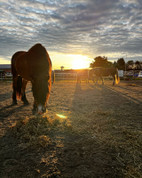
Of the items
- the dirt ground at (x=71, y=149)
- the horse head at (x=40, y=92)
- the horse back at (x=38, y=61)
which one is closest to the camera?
the dirt ground at (x=71, y=149)

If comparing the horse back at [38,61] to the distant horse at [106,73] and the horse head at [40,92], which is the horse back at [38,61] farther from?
the distant horse at [106,73]

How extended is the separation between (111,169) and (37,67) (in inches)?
125

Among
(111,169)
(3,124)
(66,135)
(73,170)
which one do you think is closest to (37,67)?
(3,124)

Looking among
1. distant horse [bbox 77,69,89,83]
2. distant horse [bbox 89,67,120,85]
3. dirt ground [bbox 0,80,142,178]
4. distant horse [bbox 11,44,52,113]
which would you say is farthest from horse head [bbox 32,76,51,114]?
distant horse [bbox 77,69,89,83]

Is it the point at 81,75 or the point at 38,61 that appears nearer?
the point at 38,61

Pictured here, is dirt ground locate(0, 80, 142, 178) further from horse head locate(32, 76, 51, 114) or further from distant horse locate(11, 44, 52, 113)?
distant horse locate(11, 44, 52, 113)

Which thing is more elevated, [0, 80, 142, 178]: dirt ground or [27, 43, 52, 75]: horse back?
[27, 43, 52, 75]: horse back

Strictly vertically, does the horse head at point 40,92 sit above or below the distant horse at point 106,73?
below

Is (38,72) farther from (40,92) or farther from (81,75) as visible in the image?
(81,75)

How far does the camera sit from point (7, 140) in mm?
2646

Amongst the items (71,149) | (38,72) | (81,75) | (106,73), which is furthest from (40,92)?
(81,75)

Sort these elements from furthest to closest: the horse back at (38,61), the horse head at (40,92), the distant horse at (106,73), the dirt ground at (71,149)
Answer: the distant horse at (106,73) → the horse back at (38,61) → the horse head at (40,92) → the dirt ground at (71,149)

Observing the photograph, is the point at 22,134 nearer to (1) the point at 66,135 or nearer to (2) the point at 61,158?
(1) the point at 66,135

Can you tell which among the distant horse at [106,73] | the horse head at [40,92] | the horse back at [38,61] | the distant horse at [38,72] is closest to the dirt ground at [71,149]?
the horse head at [40,92]
